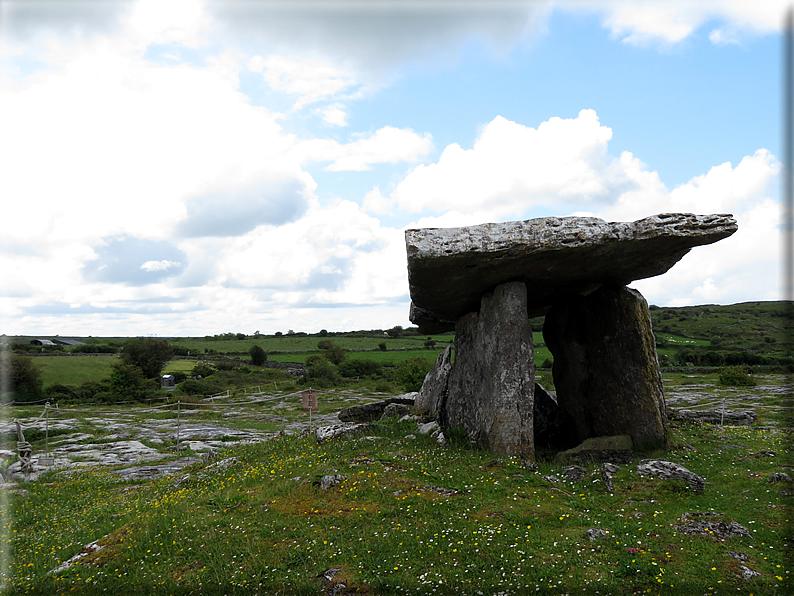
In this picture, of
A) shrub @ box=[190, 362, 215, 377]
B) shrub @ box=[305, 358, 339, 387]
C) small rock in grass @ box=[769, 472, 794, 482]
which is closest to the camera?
small rock in grass @ box=[769, 472, 794, 482]

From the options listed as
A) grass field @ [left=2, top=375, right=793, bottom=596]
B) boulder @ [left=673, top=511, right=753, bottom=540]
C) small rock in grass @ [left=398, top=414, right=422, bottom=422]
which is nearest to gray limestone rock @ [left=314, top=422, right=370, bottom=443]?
small rock in grass @ [left=398, top=414, right=422, bottom=422]

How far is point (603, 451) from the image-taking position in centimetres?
1176

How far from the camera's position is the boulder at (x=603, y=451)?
38.0ft

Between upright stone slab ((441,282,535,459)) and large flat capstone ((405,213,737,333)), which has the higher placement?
large flat capstone ((405,213,737,333))

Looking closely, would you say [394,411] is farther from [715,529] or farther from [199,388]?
[199,388]

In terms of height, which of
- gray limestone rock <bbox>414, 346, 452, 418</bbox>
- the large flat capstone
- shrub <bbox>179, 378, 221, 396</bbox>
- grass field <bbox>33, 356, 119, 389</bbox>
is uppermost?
the large flat capstone

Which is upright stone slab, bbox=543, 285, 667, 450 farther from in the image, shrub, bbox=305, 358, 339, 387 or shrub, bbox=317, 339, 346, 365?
shrub, bbox=317, 339, 346, 365

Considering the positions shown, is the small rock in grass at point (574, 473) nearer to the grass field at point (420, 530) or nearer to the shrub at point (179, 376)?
the grass field at point (420, 530)

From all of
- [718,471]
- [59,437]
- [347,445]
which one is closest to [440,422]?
[347,445]

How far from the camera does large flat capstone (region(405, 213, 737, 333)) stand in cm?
1072

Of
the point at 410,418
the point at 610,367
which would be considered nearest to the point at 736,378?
the point at 610,367

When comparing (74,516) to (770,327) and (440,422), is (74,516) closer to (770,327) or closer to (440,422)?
(440,422)

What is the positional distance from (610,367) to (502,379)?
3805mm

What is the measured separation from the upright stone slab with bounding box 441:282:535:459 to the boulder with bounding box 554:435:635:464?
0.91 meters
